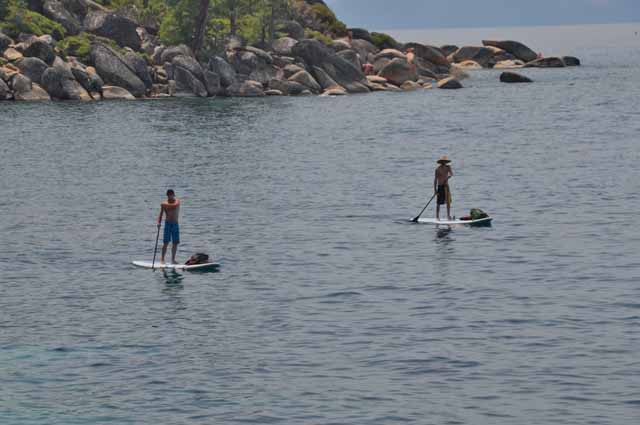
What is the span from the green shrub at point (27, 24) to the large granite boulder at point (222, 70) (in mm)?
14748

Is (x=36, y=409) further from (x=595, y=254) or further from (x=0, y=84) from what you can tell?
(x=0, y=84)

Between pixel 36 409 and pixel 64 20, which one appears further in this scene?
pixel 64 20

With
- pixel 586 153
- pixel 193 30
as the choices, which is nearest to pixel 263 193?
pixel 586 153

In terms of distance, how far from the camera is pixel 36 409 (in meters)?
22.5

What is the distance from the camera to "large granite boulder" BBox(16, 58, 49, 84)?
102188 millimetres

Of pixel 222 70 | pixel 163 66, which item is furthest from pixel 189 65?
pixel 163 66

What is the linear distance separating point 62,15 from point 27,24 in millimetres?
6173

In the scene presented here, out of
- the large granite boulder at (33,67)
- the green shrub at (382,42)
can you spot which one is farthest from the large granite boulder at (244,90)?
the green shrub at (382,42)

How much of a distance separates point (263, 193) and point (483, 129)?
3593 cm

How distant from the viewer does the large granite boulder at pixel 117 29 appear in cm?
11669

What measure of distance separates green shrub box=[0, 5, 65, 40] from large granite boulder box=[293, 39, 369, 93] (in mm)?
24912

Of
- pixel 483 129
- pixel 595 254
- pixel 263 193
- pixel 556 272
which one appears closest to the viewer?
pixel 556 272

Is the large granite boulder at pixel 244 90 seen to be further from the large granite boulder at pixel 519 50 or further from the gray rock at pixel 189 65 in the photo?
the large granite boulder at pixel 519 50

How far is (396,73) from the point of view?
131625mm
